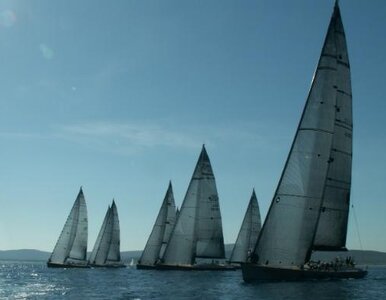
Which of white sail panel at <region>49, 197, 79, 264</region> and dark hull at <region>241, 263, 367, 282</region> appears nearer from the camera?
dark hull at <region>241, 263, 367, 282</region>

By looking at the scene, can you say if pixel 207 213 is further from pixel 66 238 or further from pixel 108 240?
pixel 66 238

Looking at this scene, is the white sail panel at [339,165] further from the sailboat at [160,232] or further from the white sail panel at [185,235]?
the sailboat at [160,232]

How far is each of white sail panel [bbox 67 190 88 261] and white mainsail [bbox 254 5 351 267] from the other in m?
63.0

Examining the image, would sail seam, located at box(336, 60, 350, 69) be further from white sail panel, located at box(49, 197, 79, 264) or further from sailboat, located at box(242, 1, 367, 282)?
white sail panel, located at box(49, 197, 79, 264)

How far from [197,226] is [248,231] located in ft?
46.4

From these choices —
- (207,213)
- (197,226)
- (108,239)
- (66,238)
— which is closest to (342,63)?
(207,213)

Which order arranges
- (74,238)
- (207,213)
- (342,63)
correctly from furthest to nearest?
(74,238) < (207,213) < (342,63)

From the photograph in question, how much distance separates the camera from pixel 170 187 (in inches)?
3533

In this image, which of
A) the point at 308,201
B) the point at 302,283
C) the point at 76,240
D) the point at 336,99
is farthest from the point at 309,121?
the point at 76,240

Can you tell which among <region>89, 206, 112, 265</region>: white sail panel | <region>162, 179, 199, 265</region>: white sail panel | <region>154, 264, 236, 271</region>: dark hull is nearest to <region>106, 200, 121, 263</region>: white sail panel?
<region>89, 206, 112, 265</region>: white sail panel

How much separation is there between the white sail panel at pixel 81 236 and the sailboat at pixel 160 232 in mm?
19643

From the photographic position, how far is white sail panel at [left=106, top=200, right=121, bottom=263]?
104500 millimetres

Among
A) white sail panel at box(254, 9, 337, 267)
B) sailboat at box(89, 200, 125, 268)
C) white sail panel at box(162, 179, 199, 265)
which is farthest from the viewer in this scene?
sailboat at box(89, 200, 125, 268)

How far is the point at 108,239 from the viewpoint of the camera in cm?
10425
